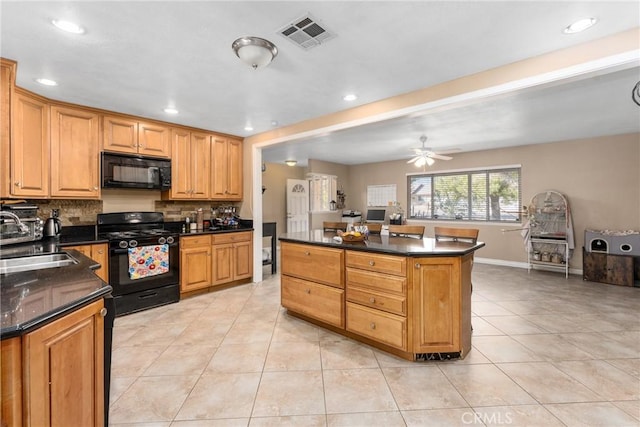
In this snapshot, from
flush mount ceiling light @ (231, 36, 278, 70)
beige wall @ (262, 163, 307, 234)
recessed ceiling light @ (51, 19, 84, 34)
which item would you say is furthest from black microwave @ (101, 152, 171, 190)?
beige wall @ (262, 163, 307, 234)

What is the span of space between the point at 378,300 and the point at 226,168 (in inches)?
130

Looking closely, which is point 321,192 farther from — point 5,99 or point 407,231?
point 5,99

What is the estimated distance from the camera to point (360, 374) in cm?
224

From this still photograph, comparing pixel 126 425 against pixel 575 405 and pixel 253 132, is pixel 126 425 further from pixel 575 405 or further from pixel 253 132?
pixel 253 132

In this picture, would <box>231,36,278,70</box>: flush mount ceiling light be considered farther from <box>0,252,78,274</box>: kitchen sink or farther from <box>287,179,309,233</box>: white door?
<box>287,179,309,233</box>: white door

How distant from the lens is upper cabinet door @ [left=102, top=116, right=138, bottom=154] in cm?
355

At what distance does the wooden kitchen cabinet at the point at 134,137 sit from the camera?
3568 mm

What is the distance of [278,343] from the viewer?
2.74 meters

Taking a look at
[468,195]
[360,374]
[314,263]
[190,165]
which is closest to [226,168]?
[190,165]

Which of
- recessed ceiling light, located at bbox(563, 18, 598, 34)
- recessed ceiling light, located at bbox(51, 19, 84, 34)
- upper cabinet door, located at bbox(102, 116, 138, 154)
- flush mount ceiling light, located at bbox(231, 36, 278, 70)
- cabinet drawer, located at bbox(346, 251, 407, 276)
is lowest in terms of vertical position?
cabinet drawer, located at bbox(346, 251, 407, 276)

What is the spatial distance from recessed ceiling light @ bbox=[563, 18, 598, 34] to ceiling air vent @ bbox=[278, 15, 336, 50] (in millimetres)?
1549

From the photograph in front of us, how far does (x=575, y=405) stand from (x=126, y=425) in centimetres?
277

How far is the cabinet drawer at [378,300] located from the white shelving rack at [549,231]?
4.46 metres

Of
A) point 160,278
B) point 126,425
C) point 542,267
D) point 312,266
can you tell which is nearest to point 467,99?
point 312,266
